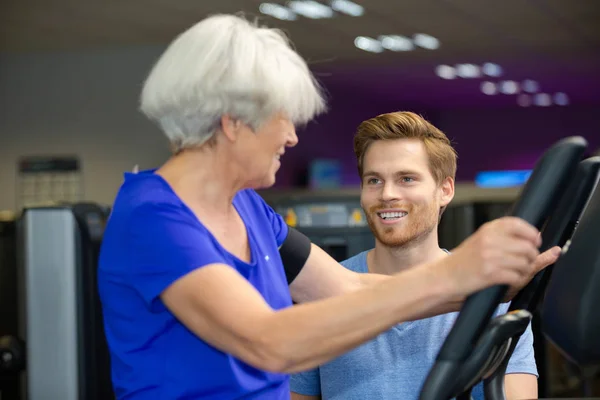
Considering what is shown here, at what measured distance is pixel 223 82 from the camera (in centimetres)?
107

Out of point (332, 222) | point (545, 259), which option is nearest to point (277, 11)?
point (332, 222)

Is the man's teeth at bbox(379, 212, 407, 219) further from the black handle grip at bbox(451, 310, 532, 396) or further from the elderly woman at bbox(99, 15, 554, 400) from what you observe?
the black handle grip at bbox(451, 310, 532, 396)

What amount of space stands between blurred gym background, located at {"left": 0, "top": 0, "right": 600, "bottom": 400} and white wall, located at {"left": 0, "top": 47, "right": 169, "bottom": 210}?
0.04 feet

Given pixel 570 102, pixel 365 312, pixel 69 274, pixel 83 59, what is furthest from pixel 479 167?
pixel 365 312

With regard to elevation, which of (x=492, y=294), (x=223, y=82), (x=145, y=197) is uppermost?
(x=223, y=82)

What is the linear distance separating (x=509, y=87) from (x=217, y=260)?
14.1 metres

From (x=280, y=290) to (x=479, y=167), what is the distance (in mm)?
17676

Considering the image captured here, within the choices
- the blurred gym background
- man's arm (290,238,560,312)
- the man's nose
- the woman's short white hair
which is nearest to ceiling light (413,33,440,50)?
the blurred gym background

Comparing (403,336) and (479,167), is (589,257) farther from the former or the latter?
(479,167)

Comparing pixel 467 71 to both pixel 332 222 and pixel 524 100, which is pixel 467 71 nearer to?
pixel 524 100

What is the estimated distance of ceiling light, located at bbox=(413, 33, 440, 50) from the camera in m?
9.70

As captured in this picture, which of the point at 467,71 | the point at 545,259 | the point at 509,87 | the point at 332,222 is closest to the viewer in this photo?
the point at 545,259

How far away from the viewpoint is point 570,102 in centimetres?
1700

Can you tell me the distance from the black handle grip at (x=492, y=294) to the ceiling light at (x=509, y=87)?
44.3ft
